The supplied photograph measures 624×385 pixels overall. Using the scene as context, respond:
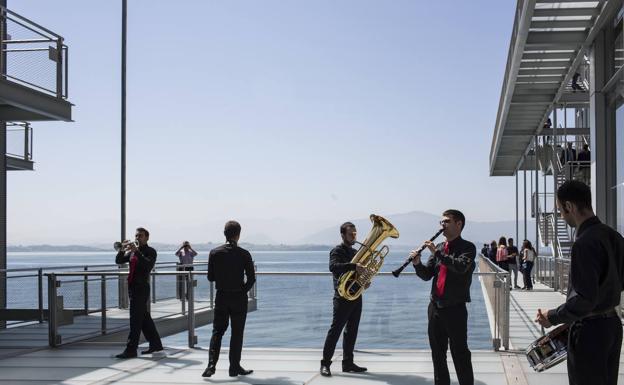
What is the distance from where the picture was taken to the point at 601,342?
15.9 ft

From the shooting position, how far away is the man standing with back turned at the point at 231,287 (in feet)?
30.8

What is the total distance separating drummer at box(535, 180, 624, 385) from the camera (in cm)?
479

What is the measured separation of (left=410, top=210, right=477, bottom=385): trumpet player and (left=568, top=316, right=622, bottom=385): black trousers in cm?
243

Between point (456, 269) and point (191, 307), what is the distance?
19.0ft

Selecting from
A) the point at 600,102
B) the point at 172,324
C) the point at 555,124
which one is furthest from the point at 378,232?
the point at 555,124

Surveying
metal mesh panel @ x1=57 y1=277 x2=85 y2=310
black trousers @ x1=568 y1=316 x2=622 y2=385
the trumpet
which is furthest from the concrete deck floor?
black trousers @ x1=568 y1=316 x2=622 y2=385

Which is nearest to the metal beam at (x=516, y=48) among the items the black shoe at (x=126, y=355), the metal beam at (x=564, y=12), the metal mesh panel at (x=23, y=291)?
the metal beam at (x=564, y=12)

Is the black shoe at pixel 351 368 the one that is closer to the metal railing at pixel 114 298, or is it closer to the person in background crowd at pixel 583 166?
the metal railing at pixel 114 298

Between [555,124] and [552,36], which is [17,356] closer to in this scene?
[552,36]

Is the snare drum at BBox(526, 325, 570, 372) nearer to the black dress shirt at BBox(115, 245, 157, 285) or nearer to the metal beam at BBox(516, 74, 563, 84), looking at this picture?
the black dress shirt at BBox(115, 245, 157, 285)

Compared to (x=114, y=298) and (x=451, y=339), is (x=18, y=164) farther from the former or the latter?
(x=451, y=339)

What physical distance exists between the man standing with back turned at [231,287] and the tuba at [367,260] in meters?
1.00

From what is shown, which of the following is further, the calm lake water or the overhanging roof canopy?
the overhanging roof canopy

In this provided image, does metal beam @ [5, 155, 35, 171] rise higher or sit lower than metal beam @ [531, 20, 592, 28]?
lower
